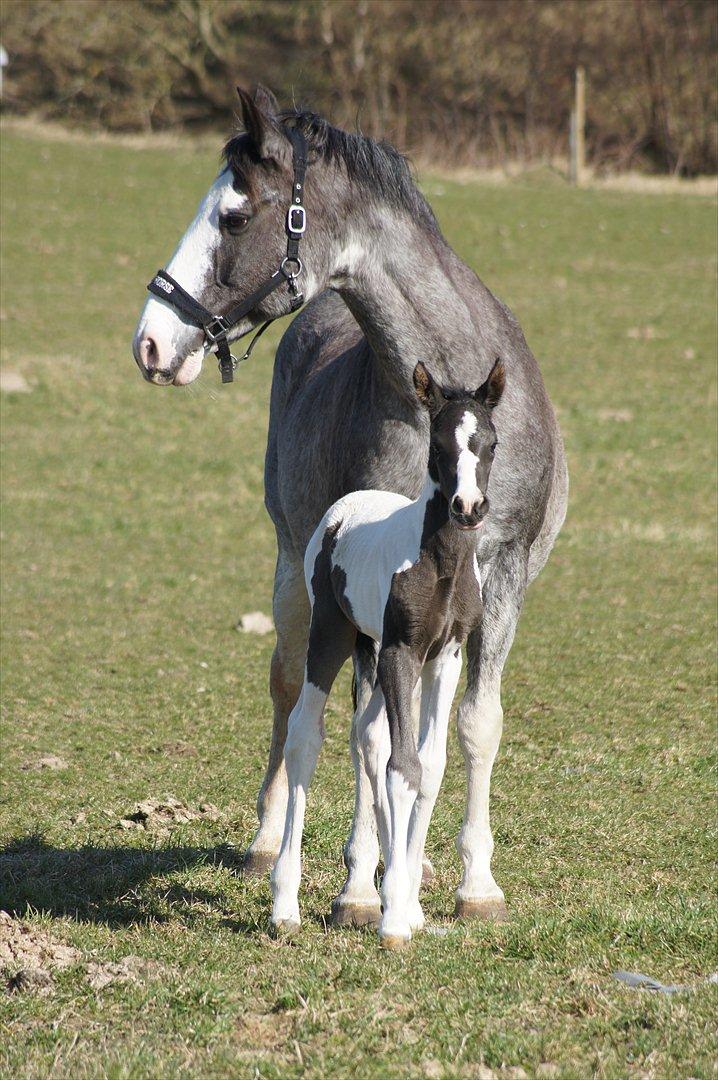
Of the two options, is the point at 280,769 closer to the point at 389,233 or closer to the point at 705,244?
the point at 389,233

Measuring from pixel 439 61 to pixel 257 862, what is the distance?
1280 inches

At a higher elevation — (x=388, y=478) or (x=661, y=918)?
(x=388, y=478)

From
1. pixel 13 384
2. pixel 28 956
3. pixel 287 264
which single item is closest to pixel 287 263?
pixel 287 264

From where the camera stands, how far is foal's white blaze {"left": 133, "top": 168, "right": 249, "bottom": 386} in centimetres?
466

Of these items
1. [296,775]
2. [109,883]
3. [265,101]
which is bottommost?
[109,883]

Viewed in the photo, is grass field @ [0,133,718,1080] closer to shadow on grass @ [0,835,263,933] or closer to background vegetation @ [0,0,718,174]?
shadow on grass @ [0,835,263,933]

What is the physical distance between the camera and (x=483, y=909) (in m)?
4.98

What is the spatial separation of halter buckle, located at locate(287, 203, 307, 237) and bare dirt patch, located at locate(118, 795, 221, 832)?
2950 millimetres

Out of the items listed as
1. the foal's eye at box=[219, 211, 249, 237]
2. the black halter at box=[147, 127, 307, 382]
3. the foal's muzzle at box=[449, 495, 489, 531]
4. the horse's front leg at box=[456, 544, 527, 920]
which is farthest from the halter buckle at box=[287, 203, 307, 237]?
the horse's front leg at box=[456, 544, 527, 920]

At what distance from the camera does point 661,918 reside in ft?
15.9

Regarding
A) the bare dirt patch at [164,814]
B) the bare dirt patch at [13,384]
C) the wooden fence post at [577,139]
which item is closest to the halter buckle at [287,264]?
the bare dirt patch at [164,814]

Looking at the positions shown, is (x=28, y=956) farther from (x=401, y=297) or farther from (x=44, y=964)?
(x=401, y=297)

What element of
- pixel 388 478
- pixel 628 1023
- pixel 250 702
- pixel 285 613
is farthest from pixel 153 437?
pixel 628 1023

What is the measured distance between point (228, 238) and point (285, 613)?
2058 mm
